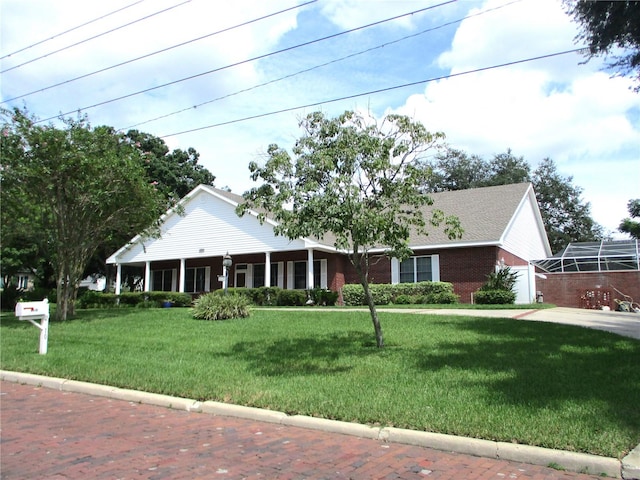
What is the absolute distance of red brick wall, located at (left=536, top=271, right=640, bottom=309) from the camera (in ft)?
75.3

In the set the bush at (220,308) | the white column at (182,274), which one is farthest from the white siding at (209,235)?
the bush at (220,308)

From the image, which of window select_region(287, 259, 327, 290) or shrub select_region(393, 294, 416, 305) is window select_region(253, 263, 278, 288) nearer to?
window select_region(287, 259, 327, 290)

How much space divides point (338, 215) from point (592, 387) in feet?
15.0

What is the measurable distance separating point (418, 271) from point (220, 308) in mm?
11266

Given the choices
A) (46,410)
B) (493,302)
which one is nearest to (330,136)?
(46,410)

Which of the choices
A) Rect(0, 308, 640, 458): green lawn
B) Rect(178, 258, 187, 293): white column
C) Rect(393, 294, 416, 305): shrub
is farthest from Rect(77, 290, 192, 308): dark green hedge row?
Rect(0, 308, 640, 458): green lawn

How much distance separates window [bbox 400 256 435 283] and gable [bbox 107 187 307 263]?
17.5 ft

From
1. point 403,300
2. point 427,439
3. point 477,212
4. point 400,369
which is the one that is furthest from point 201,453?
point 477,212

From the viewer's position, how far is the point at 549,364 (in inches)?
328

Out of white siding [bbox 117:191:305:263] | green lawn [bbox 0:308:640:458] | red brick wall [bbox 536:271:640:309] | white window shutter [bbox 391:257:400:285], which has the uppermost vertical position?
white siding [bbox 117:191:305:263]

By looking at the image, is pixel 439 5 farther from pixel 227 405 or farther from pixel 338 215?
pixel 227 405

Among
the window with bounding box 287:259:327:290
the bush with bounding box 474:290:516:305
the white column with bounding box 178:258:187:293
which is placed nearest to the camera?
the bush with bounding box 474:290:516:305

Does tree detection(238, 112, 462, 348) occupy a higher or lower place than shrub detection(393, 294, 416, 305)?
higher

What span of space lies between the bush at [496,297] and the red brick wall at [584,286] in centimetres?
499
